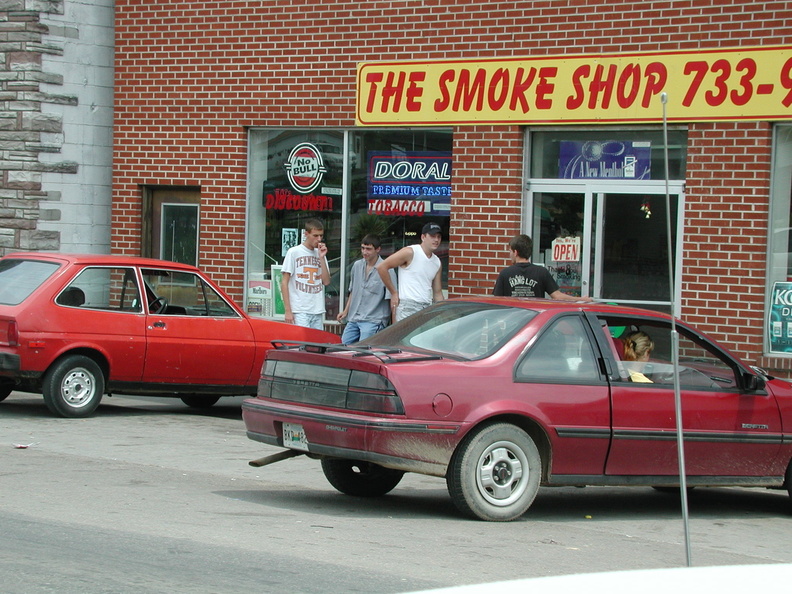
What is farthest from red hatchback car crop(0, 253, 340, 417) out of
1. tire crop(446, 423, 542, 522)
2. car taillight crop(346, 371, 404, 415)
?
tire crop(446, 423, 542, 522)

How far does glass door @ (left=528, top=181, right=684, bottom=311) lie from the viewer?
518 inches

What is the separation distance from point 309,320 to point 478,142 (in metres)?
2.86

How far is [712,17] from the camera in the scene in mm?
12812

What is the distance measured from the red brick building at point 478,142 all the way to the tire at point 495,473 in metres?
5.62

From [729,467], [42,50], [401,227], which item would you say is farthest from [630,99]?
[42,50]

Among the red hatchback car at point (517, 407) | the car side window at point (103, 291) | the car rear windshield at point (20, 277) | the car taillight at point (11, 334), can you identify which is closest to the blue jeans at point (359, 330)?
the car side window at point (103, 291)

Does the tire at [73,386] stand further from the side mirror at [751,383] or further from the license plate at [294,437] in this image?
the side mirror at [751,383]

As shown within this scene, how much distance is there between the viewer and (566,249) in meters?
13.7

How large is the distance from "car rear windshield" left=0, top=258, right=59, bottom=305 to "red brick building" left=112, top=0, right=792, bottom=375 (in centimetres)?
411

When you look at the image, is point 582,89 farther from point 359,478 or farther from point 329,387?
point 329,387

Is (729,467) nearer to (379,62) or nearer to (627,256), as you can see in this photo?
(627,256)

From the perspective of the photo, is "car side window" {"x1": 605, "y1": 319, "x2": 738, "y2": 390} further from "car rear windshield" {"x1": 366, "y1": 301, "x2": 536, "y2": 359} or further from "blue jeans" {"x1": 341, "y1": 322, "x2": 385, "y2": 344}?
"blue jeans" {"x1": 341, "y1": 322, "x2": 385, "y2": 344}

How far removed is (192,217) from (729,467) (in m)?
9.43

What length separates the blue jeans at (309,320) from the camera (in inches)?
531
